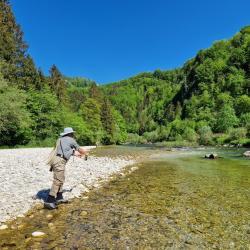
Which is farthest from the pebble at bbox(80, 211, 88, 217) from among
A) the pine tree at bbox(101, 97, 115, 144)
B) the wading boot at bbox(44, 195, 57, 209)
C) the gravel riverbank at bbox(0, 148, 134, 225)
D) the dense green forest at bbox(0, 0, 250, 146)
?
the pine tree at bbox(101, 97, 115, 144)

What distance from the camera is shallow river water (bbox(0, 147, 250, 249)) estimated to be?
7.06 metres

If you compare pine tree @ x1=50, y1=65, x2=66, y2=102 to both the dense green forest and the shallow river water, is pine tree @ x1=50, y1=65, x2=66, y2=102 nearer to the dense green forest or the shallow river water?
the dense green forest

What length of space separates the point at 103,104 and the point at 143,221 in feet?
269

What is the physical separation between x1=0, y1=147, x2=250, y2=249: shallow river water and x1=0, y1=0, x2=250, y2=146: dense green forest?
27159 millimetres

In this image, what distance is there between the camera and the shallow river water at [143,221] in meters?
7.06

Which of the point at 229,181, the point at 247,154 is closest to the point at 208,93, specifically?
the point at 247,154

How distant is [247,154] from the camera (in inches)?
1310

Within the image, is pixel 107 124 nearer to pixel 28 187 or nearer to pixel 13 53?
pixel 13 53

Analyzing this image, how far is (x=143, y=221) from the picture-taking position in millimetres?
8727

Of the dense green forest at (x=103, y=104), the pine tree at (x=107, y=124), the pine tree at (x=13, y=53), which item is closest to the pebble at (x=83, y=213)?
the dense green forest at (x=103, y=104)

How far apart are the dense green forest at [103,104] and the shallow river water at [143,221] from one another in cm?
2716

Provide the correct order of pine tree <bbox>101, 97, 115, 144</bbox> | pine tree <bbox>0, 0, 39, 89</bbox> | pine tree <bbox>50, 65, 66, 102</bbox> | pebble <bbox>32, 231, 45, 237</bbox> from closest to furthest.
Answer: pebble <bbox>32, 231, 45, 237</bbox>, pine tree <bbox>0, 0, 39, 89</bbox>, pine tree <bbox>50, 65, 66, 102</bbox>, pine tree <bbox>101, 97, 115, 144</bbox>

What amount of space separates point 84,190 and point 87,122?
66.3 m

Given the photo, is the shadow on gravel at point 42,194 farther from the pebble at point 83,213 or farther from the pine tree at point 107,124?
the pine tree at point 107,124
